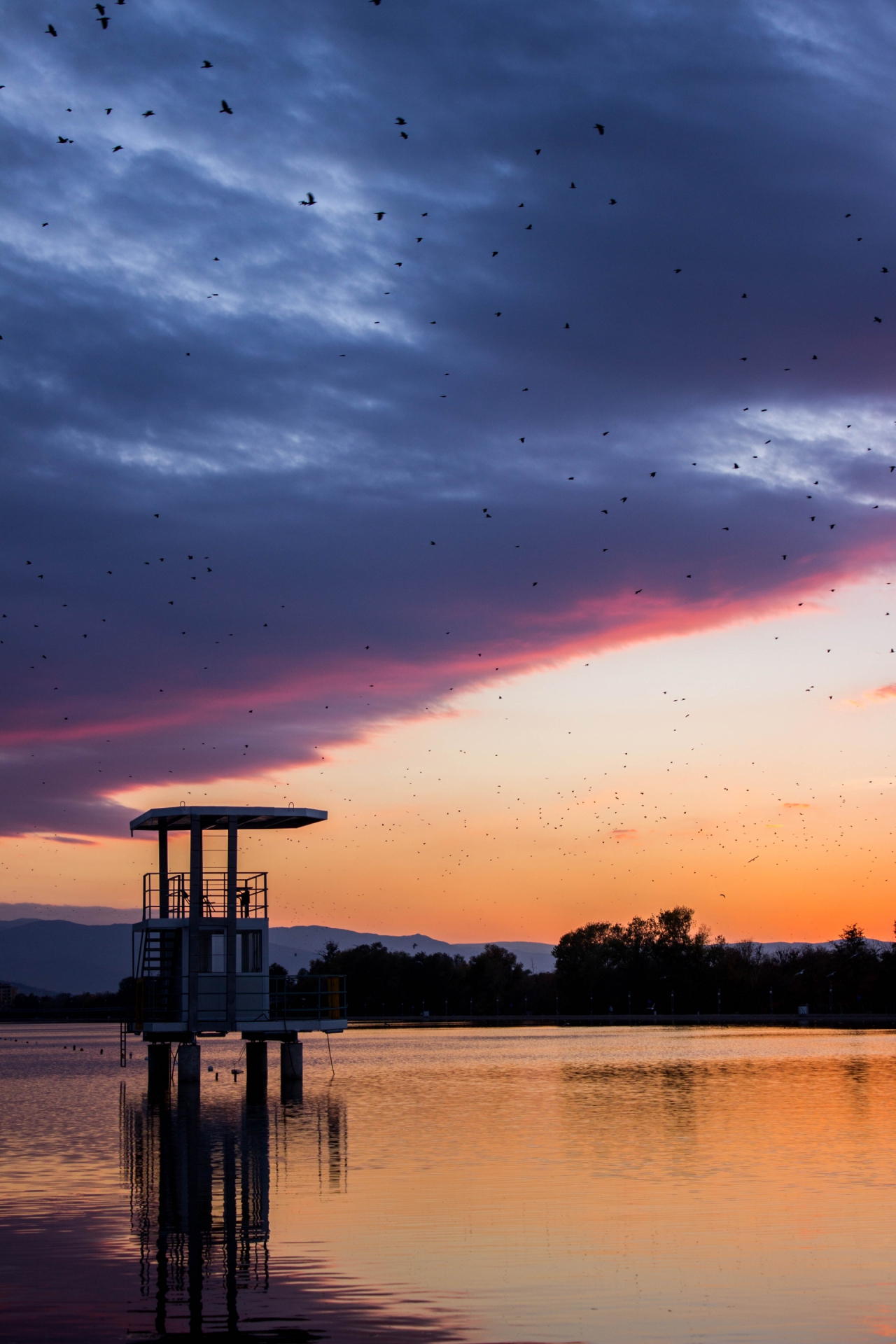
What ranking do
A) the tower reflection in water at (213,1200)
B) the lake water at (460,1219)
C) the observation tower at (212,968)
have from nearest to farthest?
the lake water at (460,1219) < the tower reflection in water at (213,1200) < the observation tower at (212,968)

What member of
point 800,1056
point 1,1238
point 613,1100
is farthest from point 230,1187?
point 800,1056

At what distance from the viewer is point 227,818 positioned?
48469 millimetres

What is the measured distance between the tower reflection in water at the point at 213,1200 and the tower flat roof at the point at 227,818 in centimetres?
947

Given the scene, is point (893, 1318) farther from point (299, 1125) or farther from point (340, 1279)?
point (299, 1125)

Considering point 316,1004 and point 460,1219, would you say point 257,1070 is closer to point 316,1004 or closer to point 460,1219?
Answer: point 316,1004

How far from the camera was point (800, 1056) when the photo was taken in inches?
2921

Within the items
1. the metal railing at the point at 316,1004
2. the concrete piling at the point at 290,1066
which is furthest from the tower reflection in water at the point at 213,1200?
the concrete piling at the point at 290,1066

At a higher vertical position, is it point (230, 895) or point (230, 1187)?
point (230, 895)

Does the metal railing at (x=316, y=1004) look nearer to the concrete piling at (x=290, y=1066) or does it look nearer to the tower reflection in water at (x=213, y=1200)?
the concrete piling at (x=290, y=1066)

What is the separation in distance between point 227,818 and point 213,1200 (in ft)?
87.0

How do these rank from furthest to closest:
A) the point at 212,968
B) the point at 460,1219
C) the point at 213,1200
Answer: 1. the point at 212,968
2. the point at 213,1200
3. the point at 460,1219

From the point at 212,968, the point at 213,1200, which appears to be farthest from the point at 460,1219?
the point at 212,968

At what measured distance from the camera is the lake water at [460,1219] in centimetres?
1416

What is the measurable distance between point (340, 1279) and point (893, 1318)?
5975 mm
